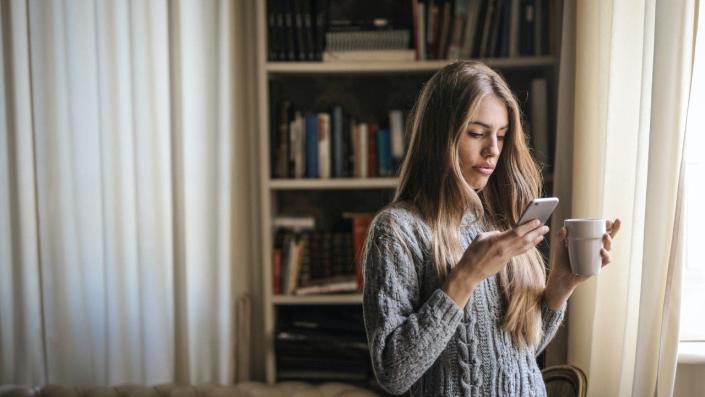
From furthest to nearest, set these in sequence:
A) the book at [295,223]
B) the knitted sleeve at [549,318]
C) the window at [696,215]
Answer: the book at [295,223]
the window at [696,215]
the knitted sleeve at [549,318]

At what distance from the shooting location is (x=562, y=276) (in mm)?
1185

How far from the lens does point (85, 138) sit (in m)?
2.21

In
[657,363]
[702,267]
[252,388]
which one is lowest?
[252,388]

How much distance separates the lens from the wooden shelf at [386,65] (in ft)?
6.89

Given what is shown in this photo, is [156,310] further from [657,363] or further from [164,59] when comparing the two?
[657,363]

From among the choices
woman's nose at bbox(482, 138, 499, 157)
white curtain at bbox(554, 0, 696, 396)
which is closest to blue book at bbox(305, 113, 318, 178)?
white curtain at bbox(554, 0, 696, 396)

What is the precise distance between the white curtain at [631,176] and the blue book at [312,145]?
2.85 feet

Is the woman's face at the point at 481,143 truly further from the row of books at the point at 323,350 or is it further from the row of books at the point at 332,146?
the row of books at the point at 323,350

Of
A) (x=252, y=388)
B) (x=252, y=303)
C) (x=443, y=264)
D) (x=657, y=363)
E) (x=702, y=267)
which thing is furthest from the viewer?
(x=252, y=303)

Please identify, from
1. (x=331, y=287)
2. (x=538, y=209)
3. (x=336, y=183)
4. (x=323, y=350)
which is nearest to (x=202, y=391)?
(x=323, y=350)

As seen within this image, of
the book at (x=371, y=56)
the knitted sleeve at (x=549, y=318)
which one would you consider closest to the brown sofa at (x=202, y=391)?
the knitted sleeve at (x=549, y=318)

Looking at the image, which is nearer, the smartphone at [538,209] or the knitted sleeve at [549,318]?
the smartphone at [538,209]

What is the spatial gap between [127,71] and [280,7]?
60cm

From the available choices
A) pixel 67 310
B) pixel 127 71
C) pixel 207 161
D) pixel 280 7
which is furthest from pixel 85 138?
pixel 280 7
